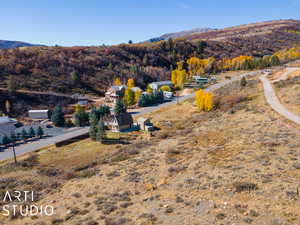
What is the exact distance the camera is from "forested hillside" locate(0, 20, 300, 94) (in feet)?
294

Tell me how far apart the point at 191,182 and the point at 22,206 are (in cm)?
1459

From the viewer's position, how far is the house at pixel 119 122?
52.0 meters

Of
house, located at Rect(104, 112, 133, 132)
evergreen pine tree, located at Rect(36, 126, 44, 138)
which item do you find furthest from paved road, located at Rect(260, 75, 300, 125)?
evergreen pine tree, located at Rect(36, 126, 44, 138)

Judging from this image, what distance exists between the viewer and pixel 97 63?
379 ft

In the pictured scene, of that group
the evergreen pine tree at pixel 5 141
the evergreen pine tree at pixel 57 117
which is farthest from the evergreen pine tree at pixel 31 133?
the evergreen pine tree at pixel 57 117

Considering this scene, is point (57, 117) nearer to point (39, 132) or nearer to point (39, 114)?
point (39, 132)

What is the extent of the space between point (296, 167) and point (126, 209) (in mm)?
14518

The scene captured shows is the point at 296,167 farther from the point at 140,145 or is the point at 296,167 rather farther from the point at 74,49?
the point at 74,49

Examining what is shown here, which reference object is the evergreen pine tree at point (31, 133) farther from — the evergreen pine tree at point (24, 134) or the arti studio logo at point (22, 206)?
the arti studio logo at point (22, 206)

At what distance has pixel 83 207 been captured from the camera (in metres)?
17.5

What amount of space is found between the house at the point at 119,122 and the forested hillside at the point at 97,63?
1659 inches

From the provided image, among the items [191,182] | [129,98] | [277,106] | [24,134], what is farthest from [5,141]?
[277,106]

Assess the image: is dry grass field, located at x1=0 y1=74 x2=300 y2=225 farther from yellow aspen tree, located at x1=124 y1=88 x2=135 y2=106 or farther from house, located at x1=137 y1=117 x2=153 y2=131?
yellow aspen tree, located at x1=124 y1=88 x2=135 y2=106

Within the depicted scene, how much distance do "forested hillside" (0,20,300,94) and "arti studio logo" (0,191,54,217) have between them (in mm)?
63784
